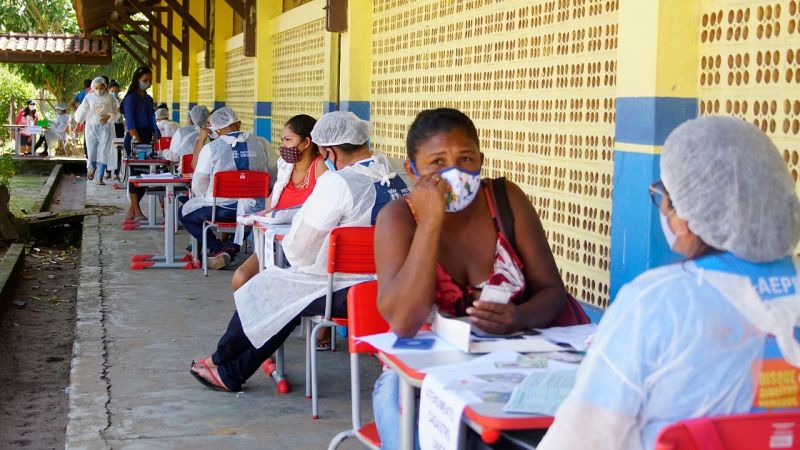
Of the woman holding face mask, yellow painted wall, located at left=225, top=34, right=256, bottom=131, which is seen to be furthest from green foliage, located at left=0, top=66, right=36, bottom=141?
the woman holding face mask

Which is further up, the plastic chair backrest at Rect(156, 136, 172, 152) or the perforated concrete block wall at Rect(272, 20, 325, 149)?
the perforated concrete block wall at Rect(272, 20, 325, 149)

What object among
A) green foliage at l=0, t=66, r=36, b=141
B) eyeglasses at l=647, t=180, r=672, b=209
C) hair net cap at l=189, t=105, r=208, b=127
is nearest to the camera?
eyeglasses at l=647, t=180, r=672, b=209

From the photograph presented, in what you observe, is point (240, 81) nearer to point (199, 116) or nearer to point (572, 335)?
point (199, 116)

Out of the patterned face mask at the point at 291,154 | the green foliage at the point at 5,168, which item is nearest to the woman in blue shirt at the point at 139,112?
the green foliage at the point at 5,168

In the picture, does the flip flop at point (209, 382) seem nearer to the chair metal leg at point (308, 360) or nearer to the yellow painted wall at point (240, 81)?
the chair metal leg at point (308, 360)

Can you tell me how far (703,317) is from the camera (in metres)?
1.91

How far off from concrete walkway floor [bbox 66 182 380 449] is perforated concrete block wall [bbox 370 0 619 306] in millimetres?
1280

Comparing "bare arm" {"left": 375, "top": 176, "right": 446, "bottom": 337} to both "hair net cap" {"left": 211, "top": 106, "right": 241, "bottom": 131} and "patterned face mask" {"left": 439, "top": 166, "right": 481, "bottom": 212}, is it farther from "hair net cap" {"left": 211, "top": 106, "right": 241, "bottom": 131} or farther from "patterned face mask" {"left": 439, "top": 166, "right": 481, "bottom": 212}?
"hair net cap" {"left": 211, "top": 106, "right": 241, "bottom": 131}

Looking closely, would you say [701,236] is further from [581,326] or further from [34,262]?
[34,262]

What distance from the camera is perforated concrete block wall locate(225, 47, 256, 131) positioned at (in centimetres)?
1409

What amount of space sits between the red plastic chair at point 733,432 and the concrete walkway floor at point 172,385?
2809 mm

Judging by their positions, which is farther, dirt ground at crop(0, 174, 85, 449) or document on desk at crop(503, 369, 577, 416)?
dirt ground at crop(0, 174, 85, 449)

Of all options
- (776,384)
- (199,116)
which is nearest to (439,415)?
(776,384)

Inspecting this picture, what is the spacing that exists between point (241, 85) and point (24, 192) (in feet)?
19.8
